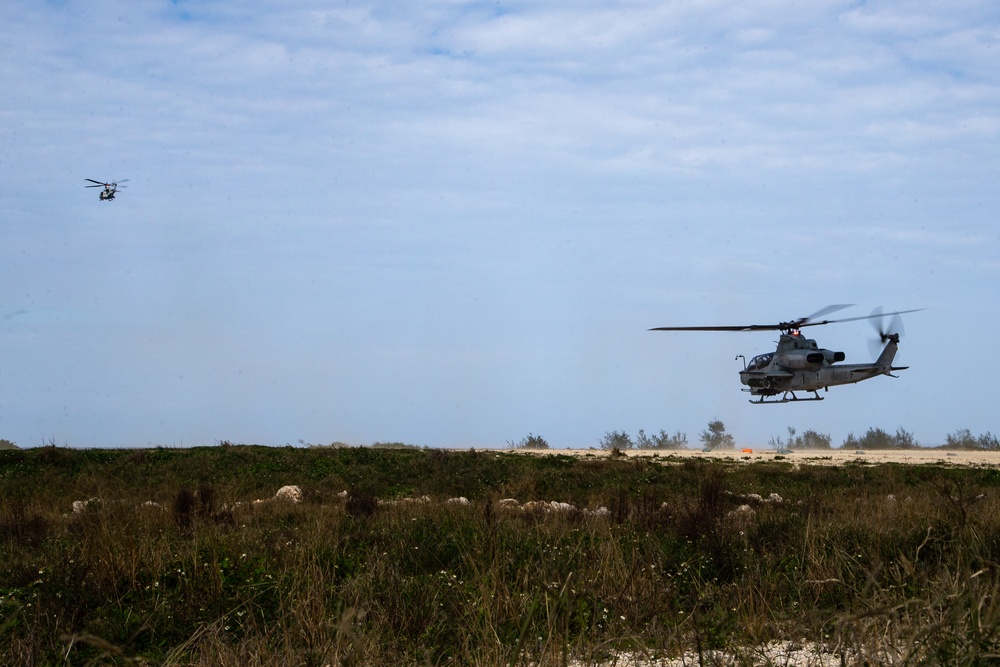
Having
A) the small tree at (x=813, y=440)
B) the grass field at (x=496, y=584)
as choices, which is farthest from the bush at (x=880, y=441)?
the grass field at (x=496, y=584)

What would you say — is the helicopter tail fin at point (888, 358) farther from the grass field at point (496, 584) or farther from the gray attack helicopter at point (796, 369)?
the grass field at point (496, 584)

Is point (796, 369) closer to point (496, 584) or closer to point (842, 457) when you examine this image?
point (842, 457)

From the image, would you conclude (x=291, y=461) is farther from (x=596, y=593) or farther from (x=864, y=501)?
(x=596, y=593)

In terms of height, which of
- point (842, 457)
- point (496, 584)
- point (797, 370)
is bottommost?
point (496, 584)

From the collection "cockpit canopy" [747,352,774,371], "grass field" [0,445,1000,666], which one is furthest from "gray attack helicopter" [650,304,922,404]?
"grass field" [0,445,1000,666]

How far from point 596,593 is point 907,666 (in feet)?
12.7

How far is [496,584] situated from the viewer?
7594 mm

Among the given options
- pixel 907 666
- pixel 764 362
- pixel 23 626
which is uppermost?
pixel 764 362

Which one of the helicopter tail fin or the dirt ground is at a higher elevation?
the helicopter tail fin

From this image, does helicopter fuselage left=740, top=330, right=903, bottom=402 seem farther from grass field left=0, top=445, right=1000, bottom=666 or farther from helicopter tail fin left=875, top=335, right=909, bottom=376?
grass field left=0, top=445, right=1000, bottom=666

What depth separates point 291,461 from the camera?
28359mm

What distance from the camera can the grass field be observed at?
5.66 m

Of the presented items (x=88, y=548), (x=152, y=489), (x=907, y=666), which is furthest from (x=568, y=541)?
(x=152, y=489)

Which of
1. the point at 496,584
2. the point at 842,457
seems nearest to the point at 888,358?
the point at 842,457
